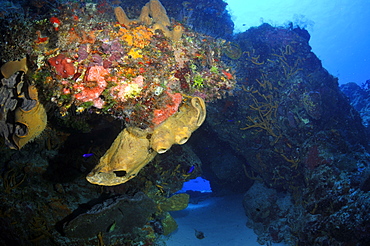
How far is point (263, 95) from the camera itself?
→ 324 inches

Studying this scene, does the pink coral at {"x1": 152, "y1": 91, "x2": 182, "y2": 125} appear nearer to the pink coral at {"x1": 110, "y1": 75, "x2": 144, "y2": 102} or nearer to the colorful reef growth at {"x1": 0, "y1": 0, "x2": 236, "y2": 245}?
the colorful reef growth at {"x1": 0, "y1": 0, "x2": 236, "y2": 245}

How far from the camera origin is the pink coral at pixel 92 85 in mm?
2244

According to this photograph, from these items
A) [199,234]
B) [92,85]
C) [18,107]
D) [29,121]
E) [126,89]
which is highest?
[126,89]

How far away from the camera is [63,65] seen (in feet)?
7.25

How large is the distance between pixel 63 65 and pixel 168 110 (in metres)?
1.35

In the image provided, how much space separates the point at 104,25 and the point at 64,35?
0.53 meters

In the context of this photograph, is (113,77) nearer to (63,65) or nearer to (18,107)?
(63,65)

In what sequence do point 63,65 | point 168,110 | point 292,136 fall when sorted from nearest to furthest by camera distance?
point 63,65, point 168,110, point 292,136

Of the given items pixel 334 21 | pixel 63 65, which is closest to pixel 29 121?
pixel 63 65

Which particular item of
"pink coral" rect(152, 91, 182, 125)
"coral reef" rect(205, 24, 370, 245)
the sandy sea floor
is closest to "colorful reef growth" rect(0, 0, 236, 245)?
"pink coral" rect(152, 91, 182, 125)

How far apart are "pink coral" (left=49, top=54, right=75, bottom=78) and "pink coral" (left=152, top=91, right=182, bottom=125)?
1.10 m

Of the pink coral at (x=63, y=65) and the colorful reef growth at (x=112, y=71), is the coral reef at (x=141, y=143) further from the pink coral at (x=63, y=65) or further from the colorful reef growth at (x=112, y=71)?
the pink coral at (x=63, y=65)

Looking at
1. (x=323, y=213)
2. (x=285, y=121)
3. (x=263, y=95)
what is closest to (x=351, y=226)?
(x=323, y=213)

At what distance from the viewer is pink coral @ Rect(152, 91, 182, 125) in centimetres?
253
